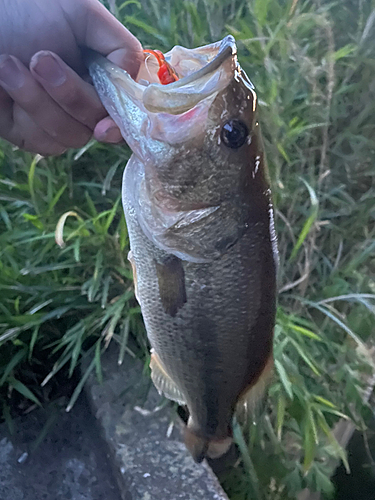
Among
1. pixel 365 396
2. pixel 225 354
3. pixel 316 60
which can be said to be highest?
pixel 316 60

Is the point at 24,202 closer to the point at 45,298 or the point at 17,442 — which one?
the point at 45,298

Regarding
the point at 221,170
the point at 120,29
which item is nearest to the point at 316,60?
the point at 120,29

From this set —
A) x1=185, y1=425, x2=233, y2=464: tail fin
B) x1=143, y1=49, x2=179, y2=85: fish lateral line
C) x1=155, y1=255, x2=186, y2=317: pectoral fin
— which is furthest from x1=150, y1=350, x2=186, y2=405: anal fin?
x1=143, y1=49, x2=179, y2=85: fish lateral line

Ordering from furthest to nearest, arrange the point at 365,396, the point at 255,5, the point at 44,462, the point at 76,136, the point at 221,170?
1. the point at 44,462
2. the point at 365,396
3. the point at 255,5
4. the point at 76,136
5. the point at 221,170

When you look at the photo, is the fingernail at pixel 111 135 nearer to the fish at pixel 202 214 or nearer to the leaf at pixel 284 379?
the fish at pixel 202 214

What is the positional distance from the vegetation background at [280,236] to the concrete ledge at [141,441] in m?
0.10

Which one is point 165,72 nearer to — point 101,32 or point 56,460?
point 101,32

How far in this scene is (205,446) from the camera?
1050mm

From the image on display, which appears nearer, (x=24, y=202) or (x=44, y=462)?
(x=24, y=202)

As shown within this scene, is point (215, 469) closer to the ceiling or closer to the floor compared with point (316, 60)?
closer to the floor

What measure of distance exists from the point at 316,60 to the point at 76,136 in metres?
1.03

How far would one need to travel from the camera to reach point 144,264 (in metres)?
0.90

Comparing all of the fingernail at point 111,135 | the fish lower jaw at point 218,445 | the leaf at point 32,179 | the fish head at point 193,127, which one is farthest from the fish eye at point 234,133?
the leaf at point 32,179

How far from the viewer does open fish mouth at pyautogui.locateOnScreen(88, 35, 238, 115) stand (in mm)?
682
